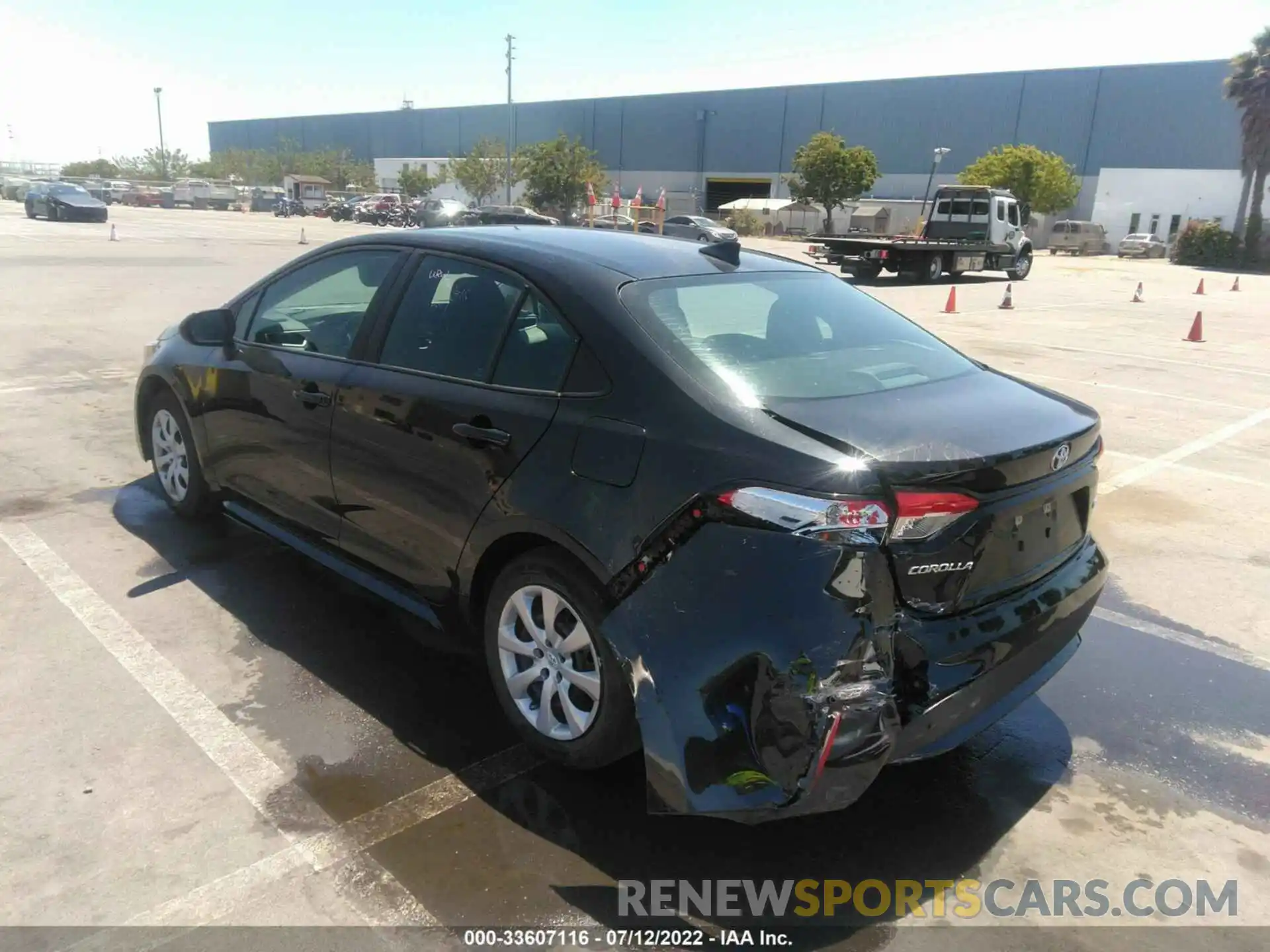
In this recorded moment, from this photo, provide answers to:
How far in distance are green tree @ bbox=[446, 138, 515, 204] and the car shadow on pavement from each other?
70.5m

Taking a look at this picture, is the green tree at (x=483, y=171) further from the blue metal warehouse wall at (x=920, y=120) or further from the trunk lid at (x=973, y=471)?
the trunk lid at (x=973, y=471)

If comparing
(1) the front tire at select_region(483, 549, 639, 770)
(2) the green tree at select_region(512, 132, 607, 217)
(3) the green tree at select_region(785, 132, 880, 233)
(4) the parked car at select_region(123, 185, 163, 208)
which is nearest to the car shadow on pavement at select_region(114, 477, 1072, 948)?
(1) the front tire at select_region(483, 549, 639, 770)

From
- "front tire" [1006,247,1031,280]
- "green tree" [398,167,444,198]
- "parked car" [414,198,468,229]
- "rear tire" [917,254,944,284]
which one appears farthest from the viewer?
"green tree" [398,167,444,198]

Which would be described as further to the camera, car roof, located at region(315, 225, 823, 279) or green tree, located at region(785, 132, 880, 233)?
green tree, located at region(785, 132, 880, 233)

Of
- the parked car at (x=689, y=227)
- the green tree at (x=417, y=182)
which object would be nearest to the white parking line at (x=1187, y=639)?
the parked car at (x=689, y=227)

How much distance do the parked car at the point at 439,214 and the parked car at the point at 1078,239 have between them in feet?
122

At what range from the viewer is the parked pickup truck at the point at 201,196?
66.9 meters

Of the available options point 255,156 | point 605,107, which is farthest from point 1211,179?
point 255,156

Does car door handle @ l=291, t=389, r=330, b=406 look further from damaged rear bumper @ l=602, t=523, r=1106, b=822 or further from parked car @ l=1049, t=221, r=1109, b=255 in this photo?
parked car @ l=1049, t=221, r=1109, b=255

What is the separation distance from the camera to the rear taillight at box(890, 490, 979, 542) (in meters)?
2.41

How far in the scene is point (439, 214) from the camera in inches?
1645

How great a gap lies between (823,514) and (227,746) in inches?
86.1

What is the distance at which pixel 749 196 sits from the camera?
76500 millimetres

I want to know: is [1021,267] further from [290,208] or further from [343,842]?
[290,208]
